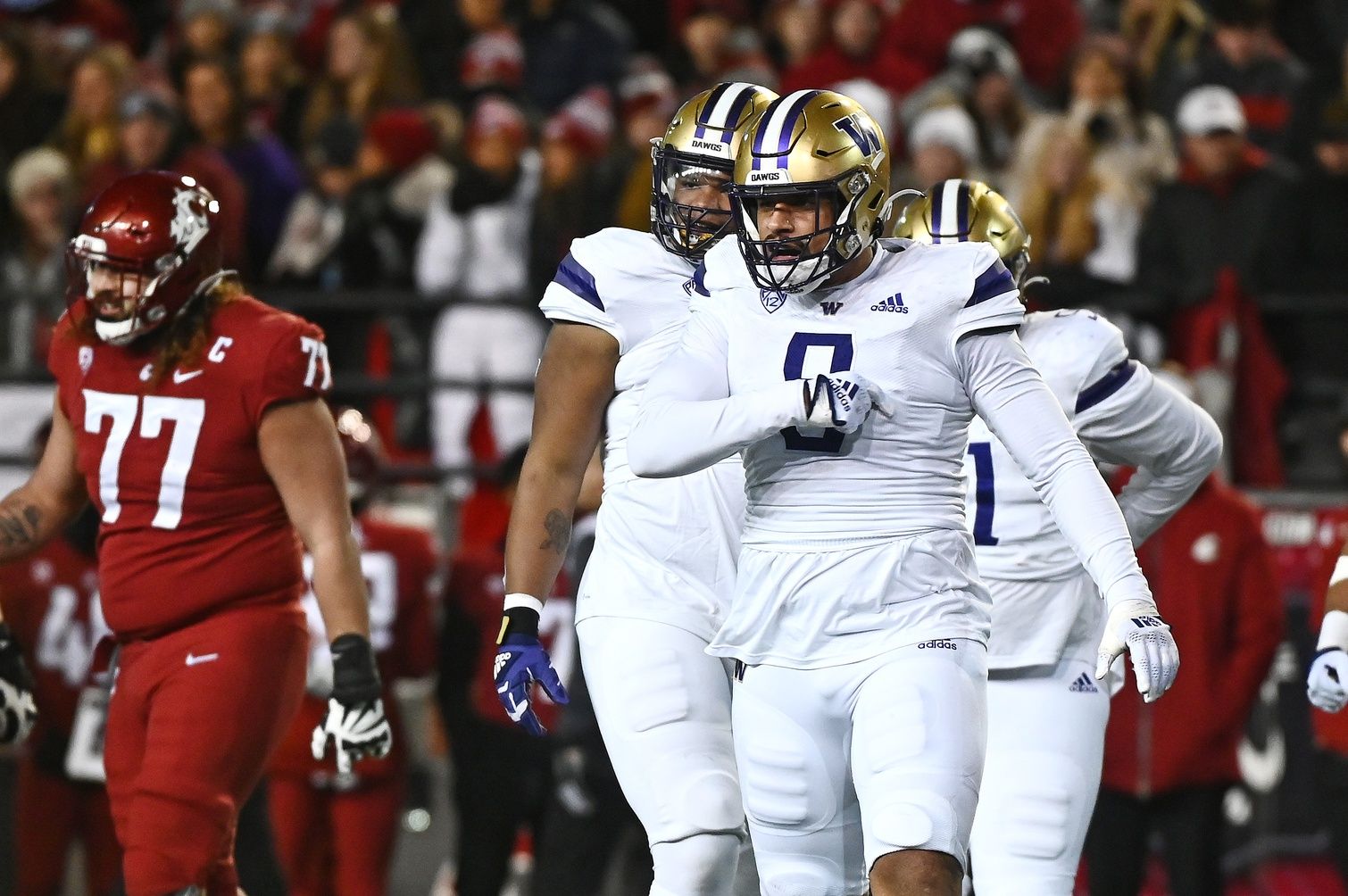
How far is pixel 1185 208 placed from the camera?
8.36 meters

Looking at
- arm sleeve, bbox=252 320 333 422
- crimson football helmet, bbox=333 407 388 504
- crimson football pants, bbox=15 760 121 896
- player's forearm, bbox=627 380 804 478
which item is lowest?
crimson football pants, bbox=15 760 121 896

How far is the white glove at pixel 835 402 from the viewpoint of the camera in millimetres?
3883

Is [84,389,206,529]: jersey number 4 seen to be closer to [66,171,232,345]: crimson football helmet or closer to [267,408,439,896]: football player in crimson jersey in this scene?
[66,171,232,345]: crimson football helmet

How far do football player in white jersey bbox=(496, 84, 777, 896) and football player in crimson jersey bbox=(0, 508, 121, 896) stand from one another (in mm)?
2888

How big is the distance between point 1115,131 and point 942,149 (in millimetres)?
796

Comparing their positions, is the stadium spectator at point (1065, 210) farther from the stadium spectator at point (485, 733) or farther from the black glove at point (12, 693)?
the black glove at point (12, 693)

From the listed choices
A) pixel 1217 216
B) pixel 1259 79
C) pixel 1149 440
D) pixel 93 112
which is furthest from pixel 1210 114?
pixel 93 112

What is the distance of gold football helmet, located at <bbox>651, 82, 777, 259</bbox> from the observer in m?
4.65

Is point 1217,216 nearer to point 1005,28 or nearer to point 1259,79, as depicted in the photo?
point 1259,79

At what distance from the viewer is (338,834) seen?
23.1 ft

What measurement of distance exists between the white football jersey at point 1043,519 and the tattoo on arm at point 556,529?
0.93m

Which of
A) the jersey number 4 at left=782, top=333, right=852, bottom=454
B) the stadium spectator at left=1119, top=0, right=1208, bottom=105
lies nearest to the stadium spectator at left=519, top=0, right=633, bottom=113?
the stadium spectator at left=1119, top=0, right=1208, bottom=105

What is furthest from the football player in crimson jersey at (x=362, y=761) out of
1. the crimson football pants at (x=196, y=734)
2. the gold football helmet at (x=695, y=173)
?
the gold football helmet at (x=695, y=173)

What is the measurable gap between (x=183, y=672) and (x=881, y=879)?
1783 millimetres
